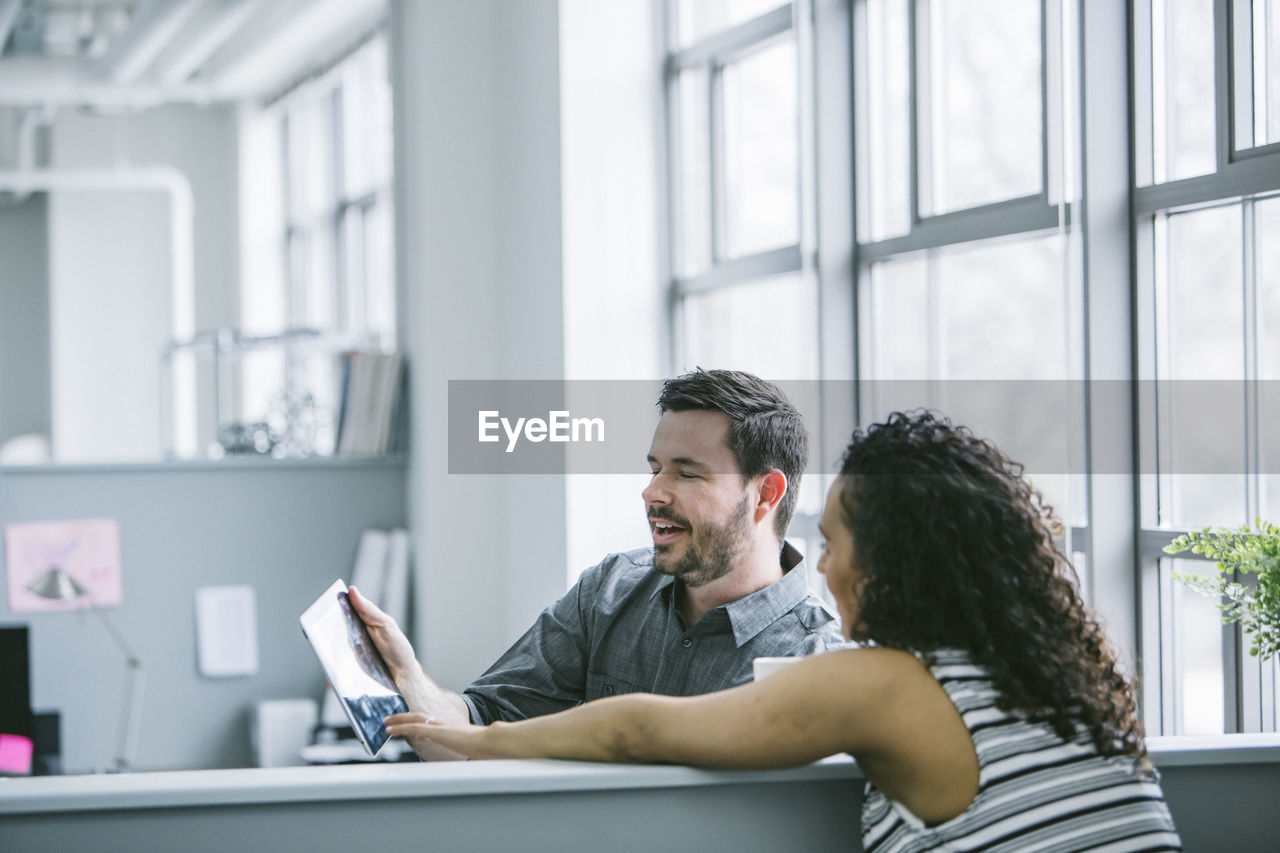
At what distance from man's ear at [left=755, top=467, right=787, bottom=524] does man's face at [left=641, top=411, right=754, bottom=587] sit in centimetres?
2

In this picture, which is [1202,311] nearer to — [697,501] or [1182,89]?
[1182,89]

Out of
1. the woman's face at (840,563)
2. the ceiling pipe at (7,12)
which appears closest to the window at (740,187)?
the woman's face at (840,563)

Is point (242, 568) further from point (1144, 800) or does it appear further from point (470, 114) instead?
point (1144, 800)

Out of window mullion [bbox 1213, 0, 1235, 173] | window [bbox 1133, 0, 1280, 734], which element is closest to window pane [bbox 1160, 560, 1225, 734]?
window [bbox 1133, 0, 1280, 734]

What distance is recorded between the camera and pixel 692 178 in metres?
4.04

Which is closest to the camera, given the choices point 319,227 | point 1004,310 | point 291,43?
point 1004,310

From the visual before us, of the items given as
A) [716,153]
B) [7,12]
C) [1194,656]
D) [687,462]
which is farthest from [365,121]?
[1194,656]

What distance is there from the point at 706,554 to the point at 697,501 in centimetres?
9

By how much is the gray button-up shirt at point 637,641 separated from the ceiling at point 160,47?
12.8 ft

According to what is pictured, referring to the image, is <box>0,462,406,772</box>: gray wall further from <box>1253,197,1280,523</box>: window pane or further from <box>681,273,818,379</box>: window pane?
<box>1253,197,1280,523</box>: window pane

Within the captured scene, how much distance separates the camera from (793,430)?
7.34 ft

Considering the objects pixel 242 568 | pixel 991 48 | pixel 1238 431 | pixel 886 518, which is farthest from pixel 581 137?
pixel 886 518

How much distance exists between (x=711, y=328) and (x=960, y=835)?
2.67 m

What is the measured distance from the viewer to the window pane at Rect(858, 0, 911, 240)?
3227 millimetres
